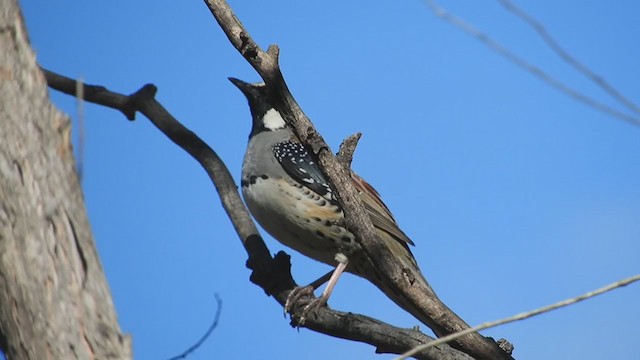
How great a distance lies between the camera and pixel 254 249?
22.4ft

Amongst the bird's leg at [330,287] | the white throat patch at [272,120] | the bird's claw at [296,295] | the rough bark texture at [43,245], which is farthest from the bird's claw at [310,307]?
the rough bark texture at [43,245]

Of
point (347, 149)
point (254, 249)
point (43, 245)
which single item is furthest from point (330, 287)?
point (43, 245)

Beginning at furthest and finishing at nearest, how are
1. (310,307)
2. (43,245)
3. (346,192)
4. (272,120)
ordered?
1. (272,120)
2. (310,307)
3. (346,192)
4. (43,245)

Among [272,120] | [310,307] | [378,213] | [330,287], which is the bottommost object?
[310,307]

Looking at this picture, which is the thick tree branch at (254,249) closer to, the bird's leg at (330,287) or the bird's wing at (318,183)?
the bird's leg at (330,287)

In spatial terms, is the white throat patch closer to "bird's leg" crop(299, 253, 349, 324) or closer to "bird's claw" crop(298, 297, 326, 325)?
"bird's leg" crop(299, 253, 349, 324)

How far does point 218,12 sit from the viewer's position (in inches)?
200

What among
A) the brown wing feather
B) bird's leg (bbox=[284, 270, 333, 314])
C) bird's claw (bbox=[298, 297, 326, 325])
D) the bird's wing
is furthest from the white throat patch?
bird's claw (bbox=[298, 297, 326, 325])

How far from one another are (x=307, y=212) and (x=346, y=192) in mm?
1987

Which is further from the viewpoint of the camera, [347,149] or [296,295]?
[296,295]

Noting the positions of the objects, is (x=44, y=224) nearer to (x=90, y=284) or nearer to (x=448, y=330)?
(x=90, y=284)

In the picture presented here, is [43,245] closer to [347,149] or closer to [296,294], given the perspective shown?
[347,149]

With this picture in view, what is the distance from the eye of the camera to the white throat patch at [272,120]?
821 cm

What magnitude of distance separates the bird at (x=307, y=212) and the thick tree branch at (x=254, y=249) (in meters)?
0.20
